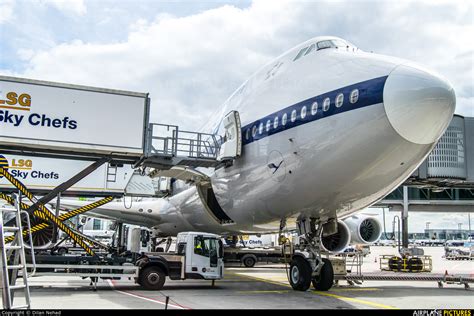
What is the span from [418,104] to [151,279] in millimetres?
7675

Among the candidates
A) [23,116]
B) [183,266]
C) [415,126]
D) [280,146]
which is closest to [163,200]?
[183,266]

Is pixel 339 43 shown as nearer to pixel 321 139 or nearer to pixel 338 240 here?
pixel 321 139

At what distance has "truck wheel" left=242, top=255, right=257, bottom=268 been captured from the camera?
21.5 m

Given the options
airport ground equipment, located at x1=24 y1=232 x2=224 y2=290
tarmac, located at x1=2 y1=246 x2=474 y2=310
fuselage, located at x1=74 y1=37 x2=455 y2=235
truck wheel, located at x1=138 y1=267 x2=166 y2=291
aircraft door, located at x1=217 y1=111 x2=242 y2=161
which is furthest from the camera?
truck wheel, located at x1=138 y1=267 x2=166 y2=291

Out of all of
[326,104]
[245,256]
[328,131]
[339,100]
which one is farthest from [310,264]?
[245,256]

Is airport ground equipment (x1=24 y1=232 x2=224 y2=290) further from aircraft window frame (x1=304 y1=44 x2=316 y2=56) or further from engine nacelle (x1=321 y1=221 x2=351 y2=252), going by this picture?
aircraft window frame (x1=304 y1=44 x2=316 y2=56)

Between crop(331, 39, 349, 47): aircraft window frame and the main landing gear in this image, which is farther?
the main landing gear

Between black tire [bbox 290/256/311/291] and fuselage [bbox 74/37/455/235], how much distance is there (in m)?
1.08

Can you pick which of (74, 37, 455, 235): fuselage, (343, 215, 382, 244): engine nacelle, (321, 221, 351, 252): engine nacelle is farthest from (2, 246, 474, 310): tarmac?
(343, 215, 382, 244): engine nacelle

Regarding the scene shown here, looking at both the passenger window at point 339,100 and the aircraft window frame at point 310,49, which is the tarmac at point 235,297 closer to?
A: the passenger window at point 339,100

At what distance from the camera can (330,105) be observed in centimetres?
850

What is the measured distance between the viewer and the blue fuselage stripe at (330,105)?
7895 mm

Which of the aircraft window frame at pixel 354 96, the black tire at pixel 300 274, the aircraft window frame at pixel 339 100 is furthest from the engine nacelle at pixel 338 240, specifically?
the aircraft window frame at pixel 354 96

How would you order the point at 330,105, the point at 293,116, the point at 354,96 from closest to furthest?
the point at 354,96 → the point at 330,105 → the point at 293,116
